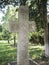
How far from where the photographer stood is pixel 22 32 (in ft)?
17.7

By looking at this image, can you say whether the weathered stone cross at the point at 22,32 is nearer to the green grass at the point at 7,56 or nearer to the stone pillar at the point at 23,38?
the stone pillar at the point at 23,38

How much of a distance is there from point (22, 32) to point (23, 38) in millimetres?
181

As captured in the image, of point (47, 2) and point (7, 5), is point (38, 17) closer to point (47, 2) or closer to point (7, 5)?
point (47, 2)

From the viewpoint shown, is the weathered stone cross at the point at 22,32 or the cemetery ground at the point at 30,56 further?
the cemetery ground at the point at 30,56

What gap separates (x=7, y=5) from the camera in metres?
12.9

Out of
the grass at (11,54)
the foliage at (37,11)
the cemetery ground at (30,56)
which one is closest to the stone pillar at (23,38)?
the cemetery ground at (30,56)

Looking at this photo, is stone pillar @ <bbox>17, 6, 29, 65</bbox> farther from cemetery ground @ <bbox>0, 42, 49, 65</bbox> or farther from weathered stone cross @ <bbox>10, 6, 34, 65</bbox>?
cemetery ground @ <bbox>0, 42, 49, 65</bbox>

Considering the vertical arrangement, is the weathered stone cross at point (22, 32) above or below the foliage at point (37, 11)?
below

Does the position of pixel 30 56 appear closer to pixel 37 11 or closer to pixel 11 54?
pixel 11 54

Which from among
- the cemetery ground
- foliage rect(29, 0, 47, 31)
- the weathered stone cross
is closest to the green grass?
the cemetery ground

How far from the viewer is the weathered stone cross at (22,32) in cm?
532

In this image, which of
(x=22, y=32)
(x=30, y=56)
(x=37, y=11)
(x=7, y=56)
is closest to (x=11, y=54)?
(x=7, y=56)

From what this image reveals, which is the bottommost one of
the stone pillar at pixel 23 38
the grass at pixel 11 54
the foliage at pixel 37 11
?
the grass at pixel 11 54

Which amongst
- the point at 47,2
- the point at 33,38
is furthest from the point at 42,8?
the point at 33,38
